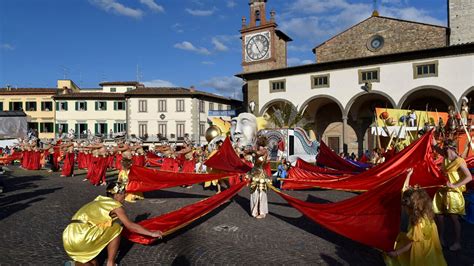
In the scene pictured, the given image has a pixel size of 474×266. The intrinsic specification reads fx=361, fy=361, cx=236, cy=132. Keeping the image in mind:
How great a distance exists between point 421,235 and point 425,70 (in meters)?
26.8

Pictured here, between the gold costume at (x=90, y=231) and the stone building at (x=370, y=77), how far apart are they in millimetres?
27397

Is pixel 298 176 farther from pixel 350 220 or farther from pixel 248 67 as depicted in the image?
pixel 248 67

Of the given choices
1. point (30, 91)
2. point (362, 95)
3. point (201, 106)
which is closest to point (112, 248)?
point (362, 95)

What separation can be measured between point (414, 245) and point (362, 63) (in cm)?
2810

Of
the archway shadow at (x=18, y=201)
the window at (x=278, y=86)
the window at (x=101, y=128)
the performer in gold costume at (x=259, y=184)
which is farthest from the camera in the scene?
the window at (x=101, y=128)

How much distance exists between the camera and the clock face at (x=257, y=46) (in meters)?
39.3

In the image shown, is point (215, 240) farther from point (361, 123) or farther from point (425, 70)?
point (361, 123)

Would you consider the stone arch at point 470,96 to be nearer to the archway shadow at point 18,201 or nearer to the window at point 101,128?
the archway shadow at point 18,201

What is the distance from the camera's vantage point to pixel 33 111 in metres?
50.0

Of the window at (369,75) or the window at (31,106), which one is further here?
the window at (31,106)

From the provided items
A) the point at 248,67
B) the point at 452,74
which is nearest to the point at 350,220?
the point at 452,74

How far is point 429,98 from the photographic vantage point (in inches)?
1187

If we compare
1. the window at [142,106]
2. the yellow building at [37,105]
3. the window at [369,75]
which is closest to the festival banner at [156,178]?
the window at [369,75]

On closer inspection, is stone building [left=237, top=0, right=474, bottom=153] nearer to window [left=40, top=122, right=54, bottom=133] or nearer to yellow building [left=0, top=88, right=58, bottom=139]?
window [left=40, top=122, right=54, bottom=133]
